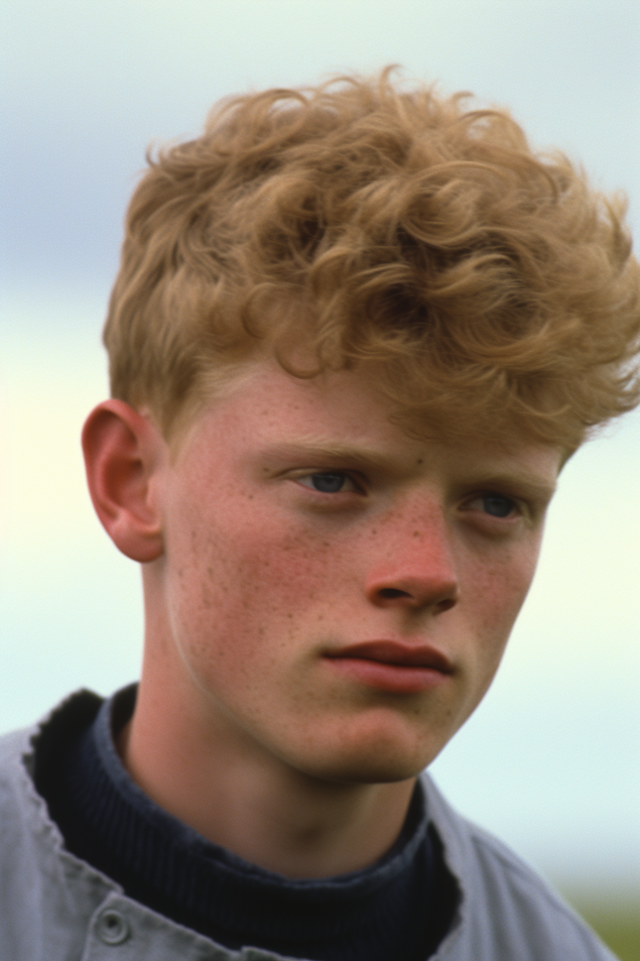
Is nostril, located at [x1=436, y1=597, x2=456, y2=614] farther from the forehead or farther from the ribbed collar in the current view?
the ribbed collar

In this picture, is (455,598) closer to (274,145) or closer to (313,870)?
(313,870)

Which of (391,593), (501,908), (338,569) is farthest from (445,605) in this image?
(501,908)

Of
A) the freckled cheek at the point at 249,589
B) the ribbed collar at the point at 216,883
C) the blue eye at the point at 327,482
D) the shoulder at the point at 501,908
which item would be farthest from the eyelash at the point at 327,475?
the shoulder at the point at 501,908

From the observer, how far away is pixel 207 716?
101 inches

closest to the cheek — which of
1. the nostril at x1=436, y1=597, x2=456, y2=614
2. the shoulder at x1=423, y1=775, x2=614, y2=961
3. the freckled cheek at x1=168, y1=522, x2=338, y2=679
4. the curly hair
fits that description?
the freckled cheek at x1=168, y1=522, x2=338, y2=679

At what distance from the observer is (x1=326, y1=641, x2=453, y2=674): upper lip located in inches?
89.0

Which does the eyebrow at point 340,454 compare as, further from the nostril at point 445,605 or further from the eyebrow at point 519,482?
the nostril at point 445,605

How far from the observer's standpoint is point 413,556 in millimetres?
2256

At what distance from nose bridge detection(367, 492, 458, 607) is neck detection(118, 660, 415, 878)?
0.55 m

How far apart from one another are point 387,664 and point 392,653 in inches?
1.0

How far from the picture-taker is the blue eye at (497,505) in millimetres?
2453

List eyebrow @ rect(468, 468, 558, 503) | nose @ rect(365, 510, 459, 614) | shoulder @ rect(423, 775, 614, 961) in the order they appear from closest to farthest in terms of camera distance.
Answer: nose @ rect(365, 510, 459, 614), eyebrow @ rect(468, 468, 558, 503), shoulder @ rect(423, 775, 614, 961)

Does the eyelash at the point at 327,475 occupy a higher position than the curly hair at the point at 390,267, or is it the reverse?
the curly hair at the point at 390,267

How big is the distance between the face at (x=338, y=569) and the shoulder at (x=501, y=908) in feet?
2.54
